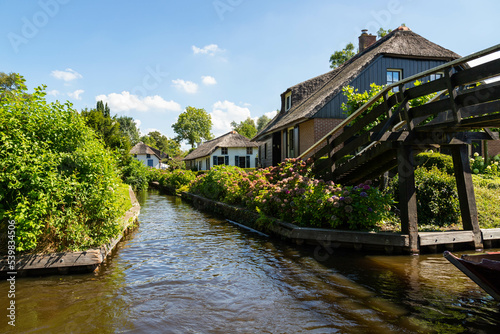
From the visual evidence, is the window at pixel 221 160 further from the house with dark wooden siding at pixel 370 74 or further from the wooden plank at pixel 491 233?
the wooden plank at pixel 491 233

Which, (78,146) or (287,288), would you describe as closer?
(287,288)

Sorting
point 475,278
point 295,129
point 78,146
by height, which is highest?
point 295,129

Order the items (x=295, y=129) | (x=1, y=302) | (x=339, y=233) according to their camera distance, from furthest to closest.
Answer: (x=295, y=129) < (x=339, y=233) < (x=1, y=302)

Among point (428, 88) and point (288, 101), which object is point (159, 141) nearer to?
point (288, 101)

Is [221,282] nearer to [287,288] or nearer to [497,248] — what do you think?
[287,288]

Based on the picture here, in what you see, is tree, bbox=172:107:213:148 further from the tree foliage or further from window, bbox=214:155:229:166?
window, bbox=214:155:229:166

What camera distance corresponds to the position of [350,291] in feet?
17.4

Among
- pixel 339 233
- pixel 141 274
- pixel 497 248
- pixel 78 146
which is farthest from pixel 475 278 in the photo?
pixel 78 146

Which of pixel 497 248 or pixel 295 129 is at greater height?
pixel 295 129

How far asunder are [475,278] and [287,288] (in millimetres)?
2548

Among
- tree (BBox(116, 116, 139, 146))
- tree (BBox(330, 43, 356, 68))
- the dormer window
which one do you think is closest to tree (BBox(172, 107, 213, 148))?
tree (BBox(116, 116, 139, 146))

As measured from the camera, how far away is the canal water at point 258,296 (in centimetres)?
416

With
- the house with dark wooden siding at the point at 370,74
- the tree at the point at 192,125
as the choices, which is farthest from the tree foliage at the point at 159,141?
the house with dark wooden siding at the point at 370,74

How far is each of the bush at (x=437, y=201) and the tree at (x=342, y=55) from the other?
109ft
